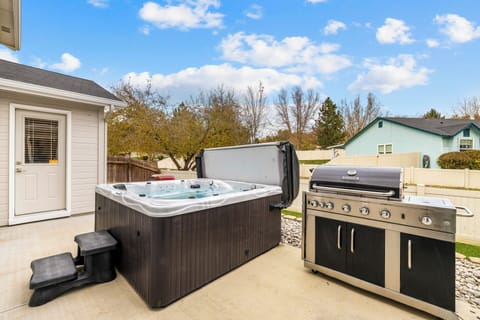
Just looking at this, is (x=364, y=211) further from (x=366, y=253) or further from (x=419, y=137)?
(x=419, y=137)

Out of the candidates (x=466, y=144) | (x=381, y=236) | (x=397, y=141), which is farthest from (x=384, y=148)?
(x=381, y=236)

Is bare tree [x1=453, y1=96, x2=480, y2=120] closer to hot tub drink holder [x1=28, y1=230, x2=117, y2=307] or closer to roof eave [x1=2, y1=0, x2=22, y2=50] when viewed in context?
hot tub drink holder [x1=28, y1=230, x2=117, y2=307]

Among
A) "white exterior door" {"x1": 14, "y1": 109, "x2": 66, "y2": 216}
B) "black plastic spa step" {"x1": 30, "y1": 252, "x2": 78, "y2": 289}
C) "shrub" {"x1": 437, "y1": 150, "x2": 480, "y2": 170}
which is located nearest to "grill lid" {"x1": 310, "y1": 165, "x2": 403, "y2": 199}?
"black plastic spa step" {"x1": 30, "y1": 252, "x2": 78, "y2": 289}

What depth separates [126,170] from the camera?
8883 mm

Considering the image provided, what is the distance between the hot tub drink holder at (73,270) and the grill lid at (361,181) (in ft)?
7.56

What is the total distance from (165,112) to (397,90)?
661 inches

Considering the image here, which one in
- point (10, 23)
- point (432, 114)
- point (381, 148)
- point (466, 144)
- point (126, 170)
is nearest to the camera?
point (10, 23)

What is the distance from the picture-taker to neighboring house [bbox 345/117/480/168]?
464 inches

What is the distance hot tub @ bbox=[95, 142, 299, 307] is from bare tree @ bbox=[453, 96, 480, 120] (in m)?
22.9

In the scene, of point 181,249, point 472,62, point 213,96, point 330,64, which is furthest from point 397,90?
point 181,249

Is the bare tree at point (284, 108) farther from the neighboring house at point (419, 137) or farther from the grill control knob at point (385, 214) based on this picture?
the grill control knob at point (385, 214)

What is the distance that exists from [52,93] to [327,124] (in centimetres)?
1976

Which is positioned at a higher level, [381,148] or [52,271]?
[381,148]

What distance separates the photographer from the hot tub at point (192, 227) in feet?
6.28
